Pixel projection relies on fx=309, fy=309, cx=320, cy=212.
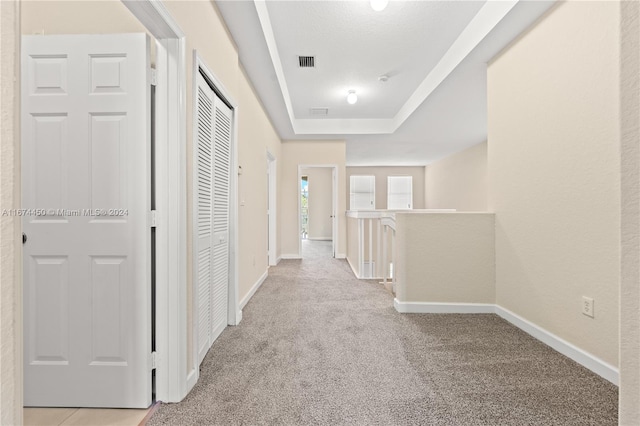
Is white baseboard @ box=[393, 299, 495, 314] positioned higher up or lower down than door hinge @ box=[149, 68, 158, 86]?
lower down

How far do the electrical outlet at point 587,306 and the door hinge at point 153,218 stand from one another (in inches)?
101

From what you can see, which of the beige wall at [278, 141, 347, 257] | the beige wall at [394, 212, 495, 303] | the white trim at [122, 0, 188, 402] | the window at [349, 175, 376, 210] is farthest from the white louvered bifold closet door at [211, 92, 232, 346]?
the window at [349, 175, 376, 210]

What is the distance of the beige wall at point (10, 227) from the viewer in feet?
2.23

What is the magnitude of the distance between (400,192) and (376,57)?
284 inches

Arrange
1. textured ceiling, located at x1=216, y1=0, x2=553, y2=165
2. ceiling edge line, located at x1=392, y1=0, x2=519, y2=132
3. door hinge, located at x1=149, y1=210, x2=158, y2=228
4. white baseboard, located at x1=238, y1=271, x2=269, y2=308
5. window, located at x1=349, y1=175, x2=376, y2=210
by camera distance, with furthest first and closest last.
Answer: window, located at x1=349, y1=175, x2=376, y2=210 → white baseboard, located at x1=238, y1=271, x2=269, y2=308 → textured ceiling, located at x1=216, y1=0, x2=553, y2=165 → ceiling edge line, located at x1=392, y1=0, x2=519, y2=132 → door hinge, located at x1=149, y1=210, x2=158, y2=228

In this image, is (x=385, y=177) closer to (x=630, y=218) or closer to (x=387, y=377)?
(x=387, y=377)

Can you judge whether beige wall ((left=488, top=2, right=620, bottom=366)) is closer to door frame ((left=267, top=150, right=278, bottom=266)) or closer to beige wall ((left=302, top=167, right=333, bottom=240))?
door frame ((left=267, top=150, right=278, bottom=266))

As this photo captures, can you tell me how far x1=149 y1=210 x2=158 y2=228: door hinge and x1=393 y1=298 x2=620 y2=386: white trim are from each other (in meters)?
2.21

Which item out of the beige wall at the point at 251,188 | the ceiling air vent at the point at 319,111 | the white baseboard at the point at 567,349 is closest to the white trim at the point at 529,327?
the white baseboard at the point at 567,349

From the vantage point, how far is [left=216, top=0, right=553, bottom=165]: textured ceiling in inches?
102

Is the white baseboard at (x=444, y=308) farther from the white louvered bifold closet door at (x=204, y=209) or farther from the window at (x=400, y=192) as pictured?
the window at (x=400, y=192)

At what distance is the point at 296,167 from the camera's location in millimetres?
6434

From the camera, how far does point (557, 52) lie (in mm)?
2168

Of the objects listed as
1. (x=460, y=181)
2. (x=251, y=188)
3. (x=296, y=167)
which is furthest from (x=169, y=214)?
(x=460, y=181)
